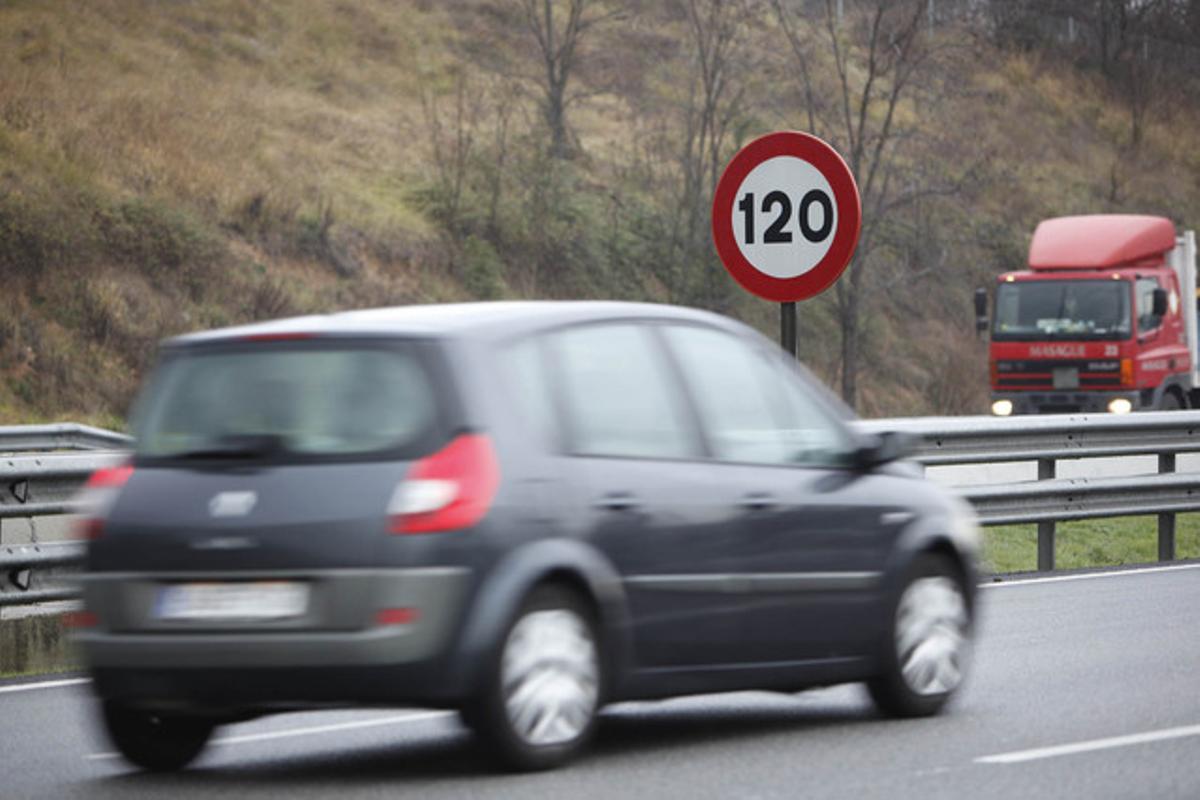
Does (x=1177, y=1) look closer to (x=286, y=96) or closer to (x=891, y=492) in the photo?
(x=286, y=96)

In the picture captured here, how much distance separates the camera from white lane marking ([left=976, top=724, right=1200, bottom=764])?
26.1 ft

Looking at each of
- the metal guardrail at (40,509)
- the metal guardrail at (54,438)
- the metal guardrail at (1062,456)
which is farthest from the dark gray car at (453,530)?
the metal guardrail at (54,438)

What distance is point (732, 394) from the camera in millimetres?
8602

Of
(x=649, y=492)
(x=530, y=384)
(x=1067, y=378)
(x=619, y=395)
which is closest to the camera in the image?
(x=530, y=384)

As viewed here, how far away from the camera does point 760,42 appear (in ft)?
168

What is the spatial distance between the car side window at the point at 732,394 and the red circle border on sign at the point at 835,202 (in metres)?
3.96

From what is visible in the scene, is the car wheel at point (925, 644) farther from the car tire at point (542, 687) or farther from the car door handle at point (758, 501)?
the car tire at point (542, 687)

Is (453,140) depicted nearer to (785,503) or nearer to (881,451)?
(881,451)

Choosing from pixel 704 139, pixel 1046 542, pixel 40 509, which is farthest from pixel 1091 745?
pixel 704 139

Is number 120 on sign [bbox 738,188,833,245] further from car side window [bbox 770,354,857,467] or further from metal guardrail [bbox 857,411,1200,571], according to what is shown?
car side window [bbox 770,354,857,467]

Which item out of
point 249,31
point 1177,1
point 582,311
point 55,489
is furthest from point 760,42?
point 582,311

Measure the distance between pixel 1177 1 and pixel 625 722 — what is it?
69.3 meters

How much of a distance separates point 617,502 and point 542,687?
0.67m

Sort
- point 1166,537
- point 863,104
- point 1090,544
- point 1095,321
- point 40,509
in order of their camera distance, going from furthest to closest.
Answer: point 863,104 → point 1095,321 → point 1090,544 → point 1166,537 → point 40,509
